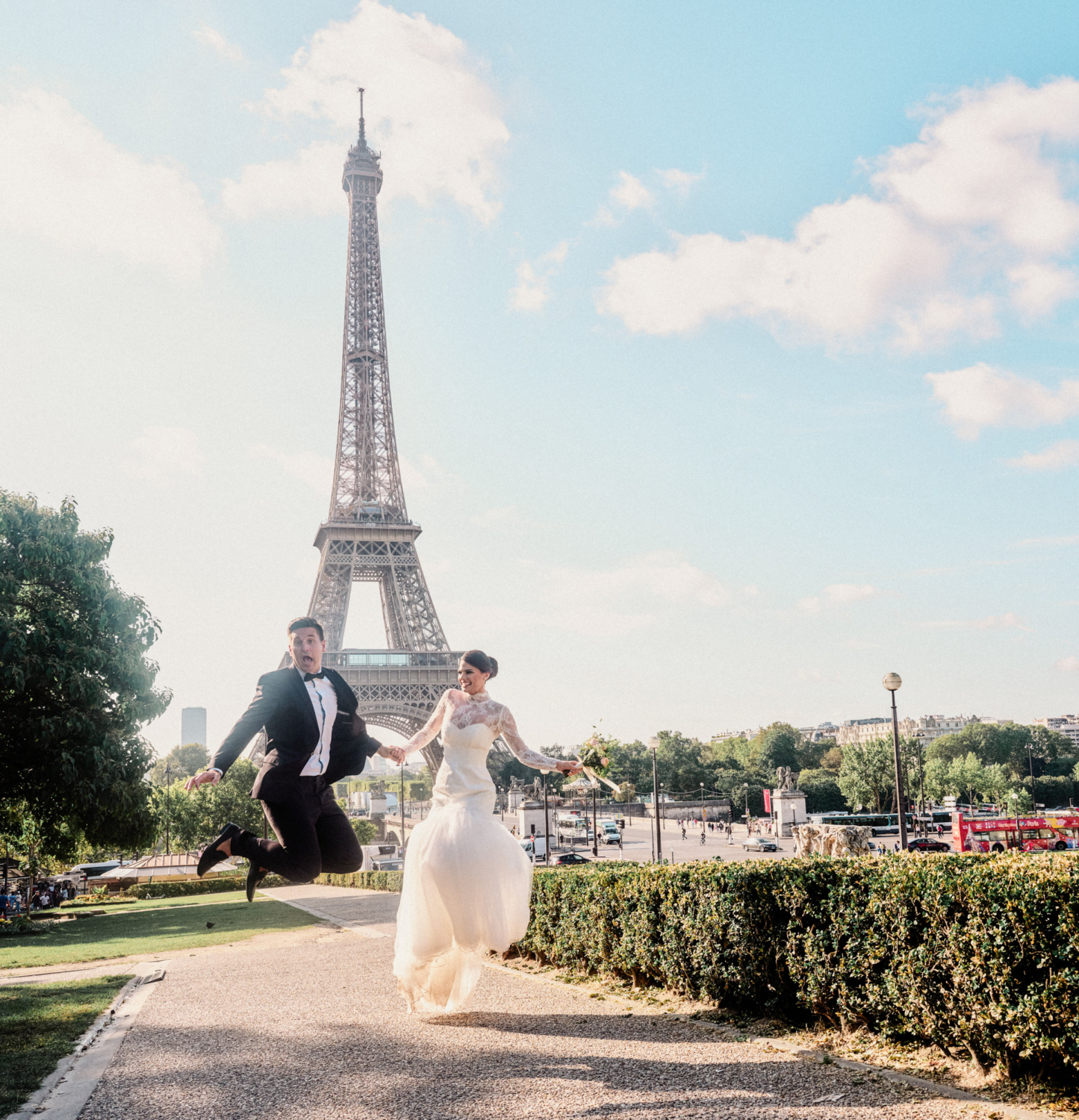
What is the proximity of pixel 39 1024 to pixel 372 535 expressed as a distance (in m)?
52.0

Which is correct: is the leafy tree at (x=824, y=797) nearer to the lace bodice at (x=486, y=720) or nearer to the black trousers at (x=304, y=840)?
the lace bodice at (x=486, y=720)

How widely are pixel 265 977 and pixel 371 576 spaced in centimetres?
5305

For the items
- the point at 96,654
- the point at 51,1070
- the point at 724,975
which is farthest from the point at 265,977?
the point at 96,654

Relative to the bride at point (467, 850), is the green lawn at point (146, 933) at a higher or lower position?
lower

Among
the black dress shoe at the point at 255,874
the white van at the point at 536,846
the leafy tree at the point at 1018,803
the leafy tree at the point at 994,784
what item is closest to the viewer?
the black dress shoe at the point at 255,874

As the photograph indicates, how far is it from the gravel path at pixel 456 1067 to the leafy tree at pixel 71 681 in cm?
1050

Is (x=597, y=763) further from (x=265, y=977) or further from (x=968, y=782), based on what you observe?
(x=968, y=782)

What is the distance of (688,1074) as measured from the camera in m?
6.36

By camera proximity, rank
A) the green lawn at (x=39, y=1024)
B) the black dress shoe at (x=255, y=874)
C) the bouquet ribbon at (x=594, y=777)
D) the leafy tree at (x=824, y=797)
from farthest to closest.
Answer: the leafy tree at (x=824, y=797) → the bouquet ribbon at (x=594, y=777) → the green lawn at (x=39, y=1024) → the black dress shoe at (x=255, y=874)

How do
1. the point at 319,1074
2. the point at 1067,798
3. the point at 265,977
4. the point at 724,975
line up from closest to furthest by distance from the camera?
the point at 319,1074 → the point at 724,975 → the point at 265,977 → the point at 1067,798

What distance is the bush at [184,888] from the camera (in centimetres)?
3881

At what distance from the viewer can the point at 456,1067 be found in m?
6.72

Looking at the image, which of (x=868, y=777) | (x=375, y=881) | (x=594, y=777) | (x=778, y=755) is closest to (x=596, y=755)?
(x=594, y=777)

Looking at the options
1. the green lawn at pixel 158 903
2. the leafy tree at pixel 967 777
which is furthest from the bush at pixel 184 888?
the leafy tree at pixel 967 777
